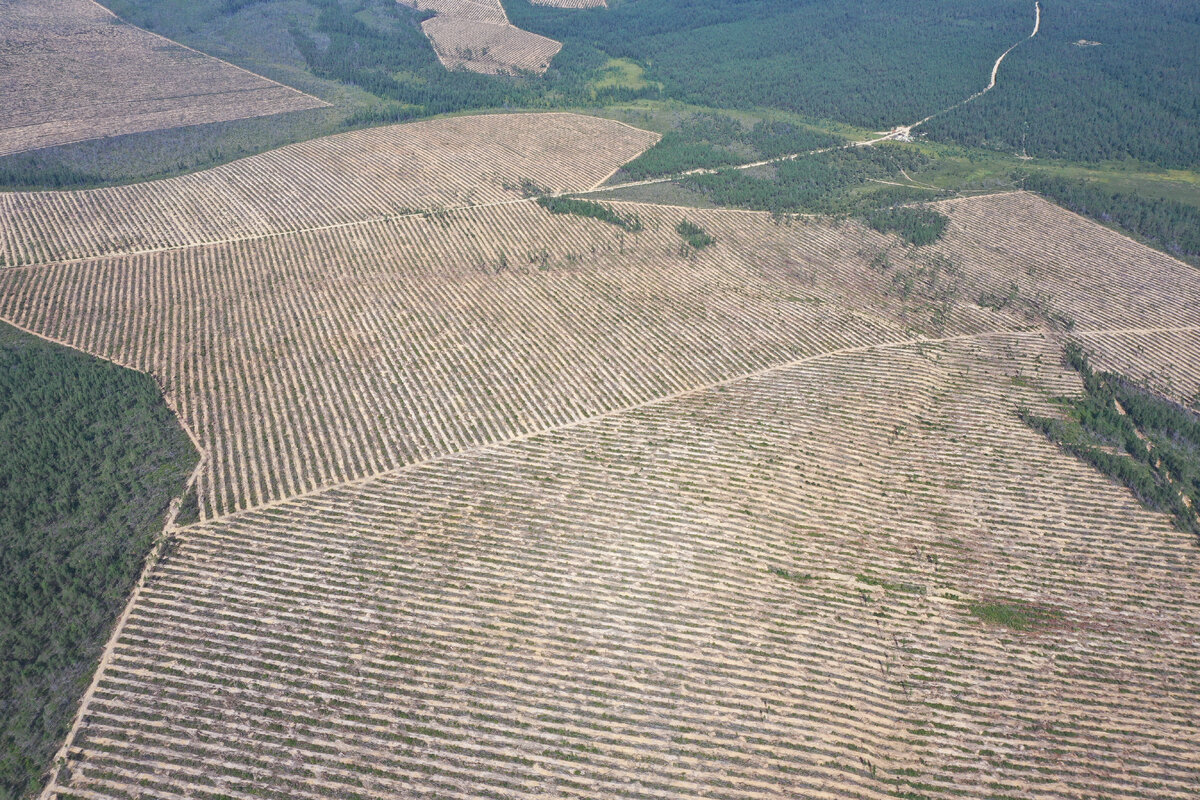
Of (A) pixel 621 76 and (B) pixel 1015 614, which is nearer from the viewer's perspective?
(B) pixel 1015 614

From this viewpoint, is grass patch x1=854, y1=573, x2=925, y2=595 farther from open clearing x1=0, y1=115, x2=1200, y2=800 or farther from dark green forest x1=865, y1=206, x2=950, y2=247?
dark green forest x1=865, y1=206, x2=950, y2=247

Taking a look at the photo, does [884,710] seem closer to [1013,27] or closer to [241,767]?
[241,767]

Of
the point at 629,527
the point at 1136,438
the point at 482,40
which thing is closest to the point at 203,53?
the point at 482,40

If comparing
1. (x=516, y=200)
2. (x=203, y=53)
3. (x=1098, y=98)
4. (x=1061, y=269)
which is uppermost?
(x=1098, y=98)

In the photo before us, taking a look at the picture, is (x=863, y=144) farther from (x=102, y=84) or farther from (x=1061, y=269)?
(x=102, y=84)

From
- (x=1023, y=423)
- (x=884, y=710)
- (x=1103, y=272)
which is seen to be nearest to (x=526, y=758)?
(x=884, y=710)

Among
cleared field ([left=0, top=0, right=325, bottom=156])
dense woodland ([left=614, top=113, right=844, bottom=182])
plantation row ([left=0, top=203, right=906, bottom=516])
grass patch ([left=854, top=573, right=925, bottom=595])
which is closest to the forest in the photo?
dense woodland ([left=614, top=113, right=844, bottom=182])

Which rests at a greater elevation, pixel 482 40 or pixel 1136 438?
pixel 482 40
